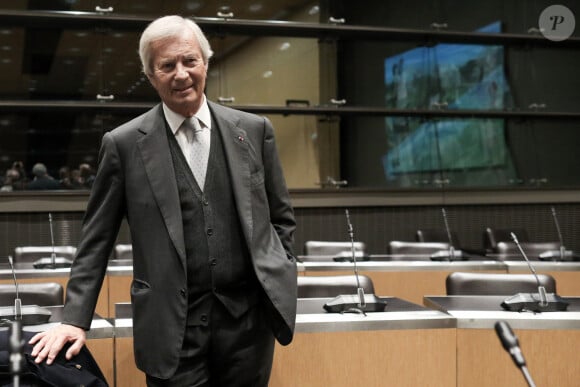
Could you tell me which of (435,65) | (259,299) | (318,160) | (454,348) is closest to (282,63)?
(318,160)

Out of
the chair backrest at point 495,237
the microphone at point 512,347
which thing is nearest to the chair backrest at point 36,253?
the chair backrest at point 495,237

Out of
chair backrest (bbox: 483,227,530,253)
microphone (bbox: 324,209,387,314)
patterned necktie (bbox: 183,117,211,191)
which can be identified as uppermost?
patterned necktie (bbox: 183,117,211,191)

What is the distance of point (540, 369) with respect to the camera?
234 centimetres

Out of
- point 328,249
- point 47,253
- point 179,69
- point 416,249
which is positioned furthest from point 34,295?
point 416,249

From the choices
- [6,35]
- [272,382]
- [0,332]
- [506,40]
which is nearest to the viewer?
[0,332]

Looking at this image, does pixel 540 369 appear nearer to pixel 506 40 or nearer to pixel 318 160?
pixel 318 160

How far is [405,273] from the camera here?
471 cm

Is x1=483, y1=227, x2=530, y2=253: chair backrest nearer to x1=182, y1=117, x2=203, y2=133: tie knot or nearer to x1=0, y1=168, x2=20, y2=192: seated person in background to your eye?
x1=0, y1=168, x2=20, y2=192: seated person in background

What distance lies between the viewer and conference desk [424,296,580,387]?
2.35 meters

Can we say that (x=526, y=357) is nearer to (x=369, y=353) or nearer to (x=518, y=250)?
(x=369, y=353)

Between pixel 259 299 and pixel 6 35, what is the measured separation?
18.3ft

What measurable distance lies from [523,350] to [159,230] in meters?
1.28
